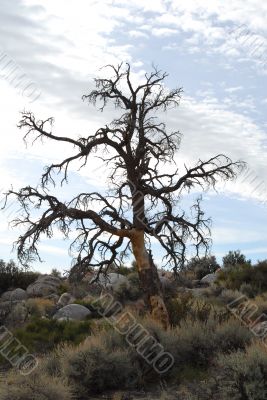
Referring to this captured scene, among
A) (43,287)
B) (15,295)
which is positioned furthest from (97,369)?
(43,287)

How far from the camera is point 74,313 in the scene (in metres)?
22.0

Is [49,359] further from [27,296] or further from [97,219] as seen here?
[27,296]

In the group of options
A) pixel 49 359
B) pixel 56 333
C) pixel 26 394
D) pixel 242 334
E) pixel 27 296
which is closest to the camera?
pixel 26 394

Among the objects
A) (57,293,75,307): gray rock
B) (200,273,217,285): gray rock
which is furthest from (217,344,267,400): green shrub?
(200,273,217,285): gray rock

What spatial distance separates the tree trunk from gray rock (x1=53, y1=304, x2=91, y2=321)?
721 cm

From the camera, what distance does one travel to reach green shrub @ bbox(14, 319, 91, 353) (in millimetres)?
17188

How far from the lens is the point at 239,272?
1155 inches

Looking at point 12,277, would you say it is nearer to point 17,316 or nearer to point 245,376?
point 17,316

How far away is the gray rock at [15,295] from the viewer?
28780 millimetres

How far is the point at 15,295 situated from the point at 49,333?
1138 centimetres

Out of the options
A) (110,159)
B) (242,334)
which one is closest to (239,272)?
(110,159)

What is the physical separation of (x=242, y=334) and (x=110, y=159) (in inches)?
242

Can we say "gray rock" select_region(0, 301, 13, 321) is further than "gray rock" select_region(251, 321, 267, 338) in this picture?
Yes

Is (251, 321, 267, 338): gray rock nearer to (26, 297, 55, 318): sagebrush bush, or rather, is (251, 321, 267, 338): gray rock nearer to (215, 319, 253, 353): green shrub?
(215, 319, 253, 353): green shrub
